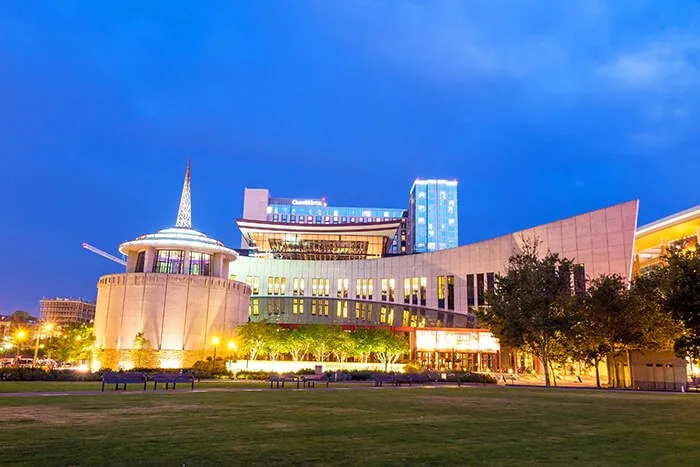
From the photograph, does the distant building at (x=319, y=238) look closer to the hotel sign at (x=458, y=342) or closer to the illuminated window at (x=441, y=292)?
the illuminated window at (x=441, y=292)

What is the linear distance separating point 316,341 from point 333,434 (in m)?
57.4

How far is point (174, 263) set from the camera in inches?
2808

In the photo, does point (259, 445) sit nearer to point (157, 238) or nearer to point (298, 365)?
point (298, 365)

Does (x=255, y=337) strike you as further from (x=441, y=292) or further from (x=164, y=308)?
(x=441, y=292)

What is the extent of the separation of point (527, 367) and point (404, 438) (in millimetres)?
70176

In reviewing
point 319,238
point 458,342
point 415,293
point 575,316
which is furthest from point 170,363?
point 319,238

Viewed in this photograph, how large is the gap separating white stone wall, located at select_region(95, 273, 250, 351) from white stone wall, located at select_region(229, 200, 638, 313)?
40777 millimetres

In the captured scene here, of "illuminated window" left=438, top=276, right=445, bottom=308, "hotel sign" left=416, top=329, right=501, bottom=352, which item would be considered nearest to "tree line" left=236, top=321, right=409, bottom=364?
"hotel sign" left=416, top=329, right=501, bottom=352

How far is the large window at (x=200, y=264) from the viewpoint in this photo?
72438mm

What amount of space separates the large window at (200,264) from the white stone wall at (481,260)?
1349 inches

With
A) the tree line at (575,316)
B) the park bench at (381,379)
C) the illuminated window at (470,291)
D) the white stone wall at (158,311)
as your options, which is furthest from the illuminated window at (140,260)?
the illuminated window at (470,291)

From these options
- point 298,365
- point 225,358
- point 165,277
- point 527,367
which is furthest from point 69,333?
point 527,367

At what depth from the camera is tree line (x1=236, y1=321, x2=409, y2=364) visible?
6588 centimetres

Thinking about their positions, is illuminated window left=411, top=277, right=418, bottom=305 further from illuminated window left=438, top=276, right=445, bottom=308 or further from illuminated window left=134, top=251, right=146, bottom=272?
illuminated window left=134, top=251, right=146, bottom=272
